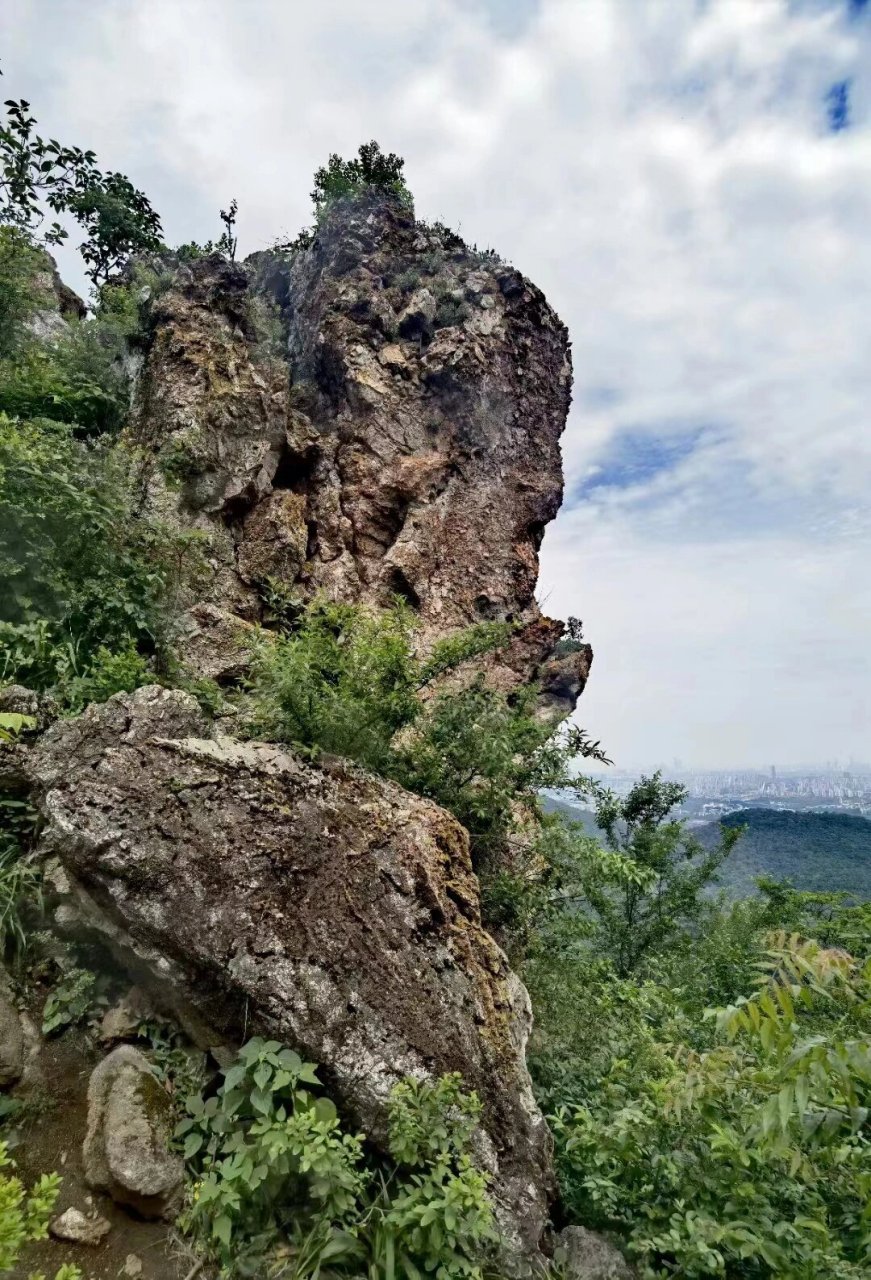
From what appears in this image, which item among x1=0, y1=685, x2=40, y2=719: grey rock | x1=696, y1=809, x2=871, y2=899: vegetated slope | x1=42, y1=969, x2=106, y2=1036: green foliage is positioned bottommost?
x1=696, y1=809, x2=871, y2=899: vegetated slope

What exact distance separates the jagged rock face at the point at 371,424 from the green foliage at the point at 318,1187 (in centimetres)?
628

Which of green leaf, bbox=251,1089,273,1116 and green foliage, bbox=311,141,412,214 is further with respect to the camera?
green foliage, bbox=311,141,412,214

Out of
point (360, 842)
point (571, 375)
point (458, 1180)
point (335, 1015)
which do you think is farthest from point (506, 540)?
point (458, 1180)

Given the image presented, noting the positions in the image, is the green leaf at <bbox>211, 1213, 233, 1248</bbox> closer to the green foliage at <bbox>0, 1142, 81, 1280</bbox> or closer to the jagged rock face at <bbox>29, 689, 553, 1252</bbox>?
the jagged rock face at <bbox>29, 689, 553, 1252</bbox>

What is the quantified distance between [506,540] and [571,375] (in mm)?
6120

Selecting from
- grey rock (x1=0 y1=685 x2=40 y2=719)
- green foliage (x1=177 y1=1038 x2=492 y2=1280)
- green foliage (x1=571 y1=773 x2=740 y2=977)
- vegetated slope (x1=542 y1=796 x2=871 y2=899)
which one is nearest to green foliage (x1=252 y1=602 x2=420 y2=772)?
grey rock (x1=0 y1=685 x2=40 y2=719)

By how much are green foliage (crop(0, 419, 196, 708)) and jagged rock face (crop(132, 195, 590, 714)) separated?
183 centimetres

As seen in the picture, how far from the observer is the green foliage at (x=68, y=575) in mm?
6352

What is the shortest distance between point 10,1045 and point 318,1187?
2512 millimetres

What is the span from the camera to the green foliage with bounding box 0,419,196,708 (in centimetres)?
635

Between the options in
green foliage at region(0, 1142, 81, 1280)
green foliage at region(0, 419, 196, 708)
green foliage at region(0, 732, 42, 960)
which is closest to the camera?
green foliage at region(0, 1142, 81, 1280)

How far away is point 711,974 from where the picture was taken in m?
12.4

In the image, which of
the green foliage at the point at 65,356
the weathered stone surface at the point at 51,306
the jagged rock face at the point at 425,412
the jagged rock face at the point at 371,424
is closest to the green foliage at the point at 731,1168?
the jagged rock face at the point at 371,424

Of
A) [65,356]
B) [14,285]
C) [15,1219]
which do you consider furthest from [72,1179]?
[65,356]
